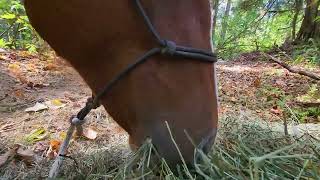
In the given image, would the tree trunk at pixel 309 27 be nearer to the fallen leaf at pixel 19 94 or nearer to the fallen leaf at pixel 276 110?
the fallen leaf at pixel 276 110

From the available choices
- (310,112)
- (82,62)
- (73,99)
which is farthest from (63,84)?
(82,62)

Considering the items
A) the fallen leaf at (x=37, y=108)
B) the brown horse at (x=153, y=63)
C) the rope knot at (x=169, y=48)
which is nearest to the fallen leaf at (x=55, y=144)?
the fallen leaf at (x=37, y=108)

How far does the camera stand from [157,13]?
106 centimetres

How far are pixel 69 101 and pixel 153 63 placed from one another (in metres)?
2.10

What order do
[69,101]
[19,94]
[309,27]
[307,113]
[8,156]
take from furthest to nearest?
1. [309,27]
2. [19,94]
3. [69,101]
4. [307,113]
5. [8,156]

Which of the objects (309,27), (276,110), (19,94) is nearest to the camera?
(276,110)

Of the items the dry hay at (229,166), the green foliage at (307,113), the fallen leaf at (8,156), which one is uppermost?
the dry hay at (229,166)

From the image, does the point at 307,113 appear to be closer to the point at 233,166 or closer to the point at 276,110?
the point at 276,110

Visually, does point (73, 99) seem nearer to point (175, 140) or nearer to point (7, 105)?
point (7, 105)

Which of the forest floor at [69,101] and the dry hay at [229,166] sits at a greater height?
the dry hay at [229,166]

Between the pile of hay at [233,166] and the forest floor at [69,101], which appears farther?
the forest floor at [69,101]

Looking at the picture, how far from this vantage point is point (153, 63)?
3.49ft

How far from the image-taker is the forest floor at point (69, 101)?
Answer: 2.06 m

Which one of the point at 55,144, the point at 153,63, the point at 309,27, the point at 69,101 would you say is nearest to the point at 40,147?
the point at 55,144
